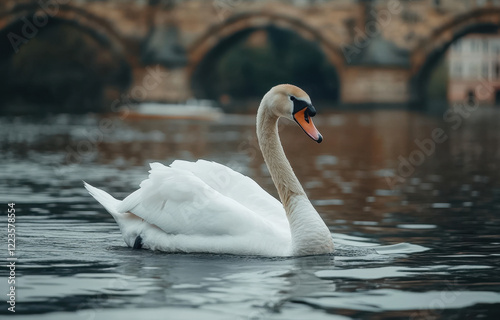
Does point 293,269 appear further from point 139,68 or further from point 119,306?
point 139,68

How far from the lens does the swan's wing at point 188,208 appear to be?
6.36 m

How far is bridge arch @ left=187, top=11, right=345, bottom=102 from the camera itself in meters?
41.8

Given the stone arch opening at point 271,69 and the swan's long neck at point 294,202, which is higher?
the stone arch opening at point 271,69

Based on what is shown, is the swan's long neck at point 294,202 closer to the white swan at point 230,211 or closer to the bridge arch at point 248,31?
the white swan at point 230,211

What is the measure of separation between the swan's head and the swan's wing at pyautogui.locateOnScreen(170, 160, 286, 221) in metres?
0.56

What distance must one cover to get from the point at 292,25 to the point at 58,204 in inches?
1303

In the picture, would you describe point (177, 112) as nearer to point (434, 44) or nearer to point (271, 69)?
point (434, 44)

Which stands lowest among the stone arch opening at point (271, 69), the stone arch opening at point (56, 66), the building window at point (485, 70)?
the stone arch opening at point (56, 66)

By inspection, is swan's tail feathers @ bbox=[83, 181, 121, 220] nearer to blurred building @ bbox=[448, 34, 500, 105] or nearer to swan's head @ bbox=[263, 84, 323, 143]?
swan's head @ bbox=[263, 84, 323, 143]

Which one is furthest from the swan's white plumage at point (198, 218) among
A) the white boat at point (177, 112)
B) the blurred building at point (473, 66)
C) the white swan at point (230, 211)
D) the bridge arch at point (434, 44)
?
the blurred building at point (473, 66)

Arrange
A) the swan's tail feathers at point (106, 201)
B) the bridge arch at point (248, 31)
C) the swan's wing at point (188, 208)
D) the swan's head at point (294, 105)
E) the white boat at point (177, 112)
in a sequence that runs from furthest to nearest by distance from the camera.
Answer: the bridge arch at point (248, 31) → the white boat at point (177, 112) → the swan's tail feathers at point (106, 201) → the swan's head at point (294, 105) → the swan's wing at point (188, 208)

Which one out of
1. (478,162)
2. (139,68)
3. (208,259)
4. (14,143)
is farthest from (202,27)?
(208,259)

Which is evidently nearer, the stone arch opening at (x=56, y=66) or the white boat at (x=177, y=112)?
the white boat at (x=177, y=112)

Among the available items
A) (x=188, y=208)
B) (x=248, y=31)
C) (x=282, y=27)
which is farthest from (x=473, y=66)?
(x=188, y=208)
